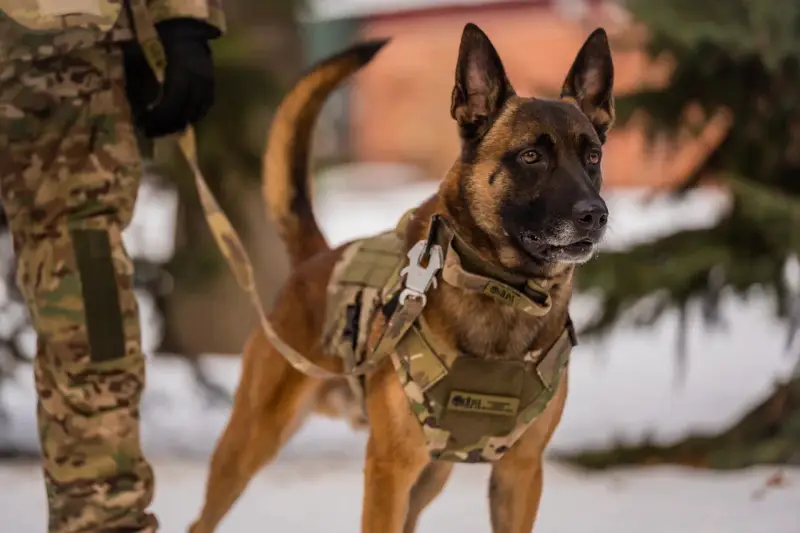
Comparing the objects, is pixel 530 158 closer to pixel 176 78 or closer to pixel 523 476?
pixel 523 476

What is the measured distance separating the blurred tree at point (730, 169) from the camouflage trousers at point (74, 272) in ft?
6.72

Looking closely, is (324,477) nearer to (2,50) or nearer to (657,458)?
(657,458)

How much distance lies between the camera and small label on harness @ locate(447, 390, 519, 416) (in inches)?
69.5

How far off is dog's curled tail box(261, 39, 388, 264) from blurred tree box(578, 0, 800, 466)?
4.87ft

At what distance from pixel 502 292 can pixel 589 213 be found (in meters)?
0.26

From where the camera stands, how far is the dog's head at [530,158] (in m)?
1.68

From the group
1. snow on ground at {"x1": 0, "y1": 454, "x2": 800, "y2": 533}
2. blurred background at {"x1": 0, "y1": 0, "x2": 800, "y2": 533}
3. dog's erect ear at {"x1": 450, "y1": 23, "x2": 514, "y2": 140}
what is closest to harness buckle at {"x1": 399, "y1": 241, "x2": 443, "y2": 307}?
dog's erect ear at {"x1": 450, "y1": 23, "x2": 514, "y2": 140}

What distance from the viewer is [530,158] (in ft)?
5.73

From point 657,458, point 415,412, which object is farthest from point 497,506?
point 657,458

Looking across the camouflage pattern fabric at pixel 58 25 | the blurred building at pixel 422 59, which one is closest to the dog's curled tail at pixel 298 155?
the camouflage pattern fabric at pixel 58 25

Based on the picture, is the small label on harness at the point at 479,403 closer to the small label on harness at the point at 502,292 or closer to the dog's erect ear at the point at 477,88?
the small label on harness at the point at 502,292

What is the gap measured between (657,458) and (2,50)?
2965 millimetres

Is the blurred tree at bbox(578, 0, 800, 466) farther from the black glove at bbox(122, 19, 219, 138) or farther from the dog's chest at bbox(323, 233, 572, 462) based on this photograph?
the black glove at bbox(122, 19, 219, 138)

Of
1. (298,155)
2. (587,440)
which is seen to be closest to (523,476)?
(298,155)
